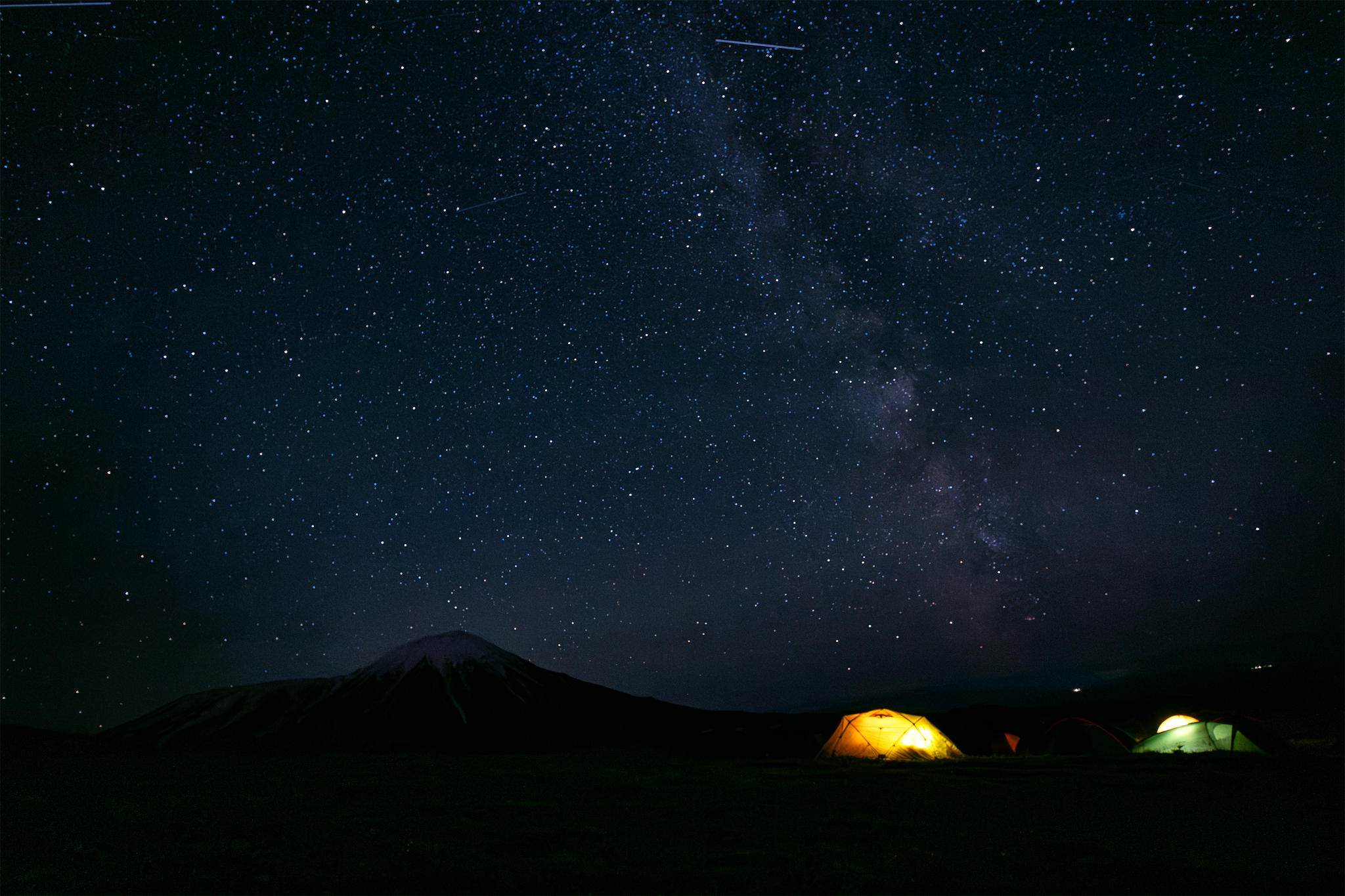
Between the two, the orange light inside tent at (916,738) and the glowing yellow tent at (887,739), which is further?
the orange light inside tent at (916,738)

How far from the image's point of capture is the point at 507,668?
10781cm

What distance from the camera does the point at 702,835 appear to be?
938cm

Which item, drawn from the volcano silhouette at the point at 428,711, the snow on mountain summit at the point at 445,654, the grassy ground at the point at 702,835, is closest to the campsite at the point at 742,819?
the grassy ground at the point at 702,835

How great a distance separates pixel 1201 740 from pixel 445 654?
102 metres

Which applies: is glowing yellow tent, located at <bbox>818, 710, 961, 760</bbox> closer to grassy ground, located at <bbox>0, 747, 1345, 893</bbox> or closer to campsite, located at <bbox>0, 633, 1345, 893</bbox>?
campsite, located at <bbox>0, 633, 1345, 893</bbox>

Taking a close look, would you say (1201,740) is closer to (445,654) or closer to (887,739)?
(887,739)

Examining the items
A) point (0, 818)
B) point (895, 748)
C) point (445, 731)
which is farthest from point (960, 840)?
point (445, 731)

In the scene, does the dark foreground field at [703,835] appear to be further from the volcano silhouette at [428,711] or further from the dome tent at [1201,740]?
the volcano silhouette at [428,711]

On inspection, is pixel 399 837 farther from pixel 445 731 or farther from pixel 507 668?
pixel 507 668

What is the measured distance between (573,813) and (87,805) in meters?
8.72

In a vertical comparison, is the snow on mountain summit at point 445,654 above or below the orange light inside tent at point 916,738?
below

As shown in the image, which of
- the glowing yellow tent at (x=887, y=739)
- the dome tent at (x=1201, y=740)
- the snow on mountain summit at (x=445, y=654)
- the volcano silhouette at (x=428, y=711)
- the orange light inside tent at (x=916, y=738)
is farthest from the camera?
the snow on mountain summit at (x=445, y=654)

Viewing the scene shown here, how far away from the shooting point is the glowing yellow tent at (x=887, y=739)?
22.9 metres

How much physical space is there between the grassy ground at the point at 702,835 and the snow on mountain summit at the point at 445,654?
93300 millimetres
